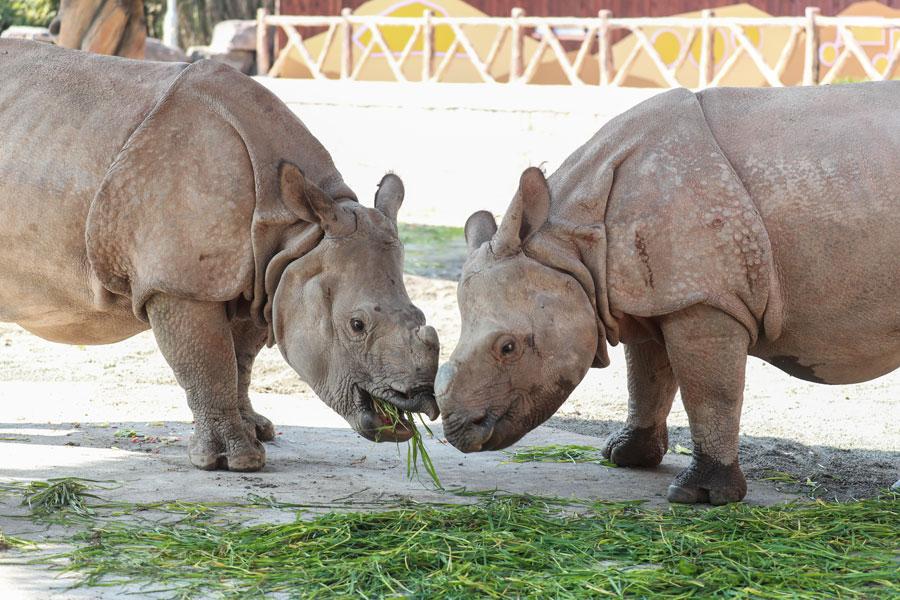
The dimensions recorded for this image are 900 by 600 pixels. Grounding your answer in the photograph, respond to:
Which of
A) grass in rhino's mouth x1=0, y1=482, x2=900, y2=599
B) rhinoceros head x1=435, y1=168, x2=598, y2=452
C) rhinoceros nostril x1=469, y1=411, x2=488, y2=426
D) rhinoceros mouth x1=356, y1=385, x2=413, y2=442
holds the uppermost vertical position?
rhinoceros head x1=435, y1=168, x2=598, y2=452

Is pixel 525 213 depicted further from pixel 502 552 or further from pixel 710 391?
pixel 502 552

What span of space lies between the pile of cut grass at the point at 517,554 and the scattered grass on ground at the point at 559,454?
4.29 ft

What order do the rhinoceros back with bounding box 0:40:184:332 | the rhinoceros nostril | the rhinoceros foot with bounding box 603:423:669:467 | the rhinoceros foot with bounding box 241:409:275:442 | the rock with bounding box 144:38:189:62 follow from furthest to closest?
the rock with bounding box 144:38:189:62 → the rhinoceros foot with bounding box 241:409:275:442 → the rhinoceros foot with bounding box 603:423:669:467 → the rhinoceros back with bounding box 0:40:184:332 → the rhinoceros nostril

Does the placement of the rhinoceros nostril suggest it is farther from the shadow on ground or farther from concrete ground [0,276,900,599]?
the shadow on ground

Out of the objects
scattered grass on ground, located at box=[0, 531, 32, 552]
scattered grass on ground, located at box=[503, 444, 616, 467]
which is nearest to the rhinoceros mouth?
scattered grass on ground, located at box=[503, 444, 616, 467]

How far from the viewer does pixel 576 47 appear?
2038 cm

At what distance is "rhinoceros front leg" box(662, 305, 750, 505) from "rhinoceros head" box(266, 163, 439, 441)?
46.8 inches

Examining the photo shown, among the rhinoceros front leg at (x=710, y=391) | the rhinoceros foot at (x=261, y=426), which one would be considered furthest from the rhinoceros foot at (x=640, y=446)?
the rhinoceros foot at (x=261, y=426)

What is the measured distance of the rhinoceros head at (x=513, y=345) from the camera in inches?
232

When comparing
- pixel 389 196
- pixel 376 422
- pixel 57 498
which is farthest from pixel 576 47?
pixel 57 498

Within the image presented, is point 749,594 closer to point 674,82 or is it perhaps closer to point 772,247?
point 772,247

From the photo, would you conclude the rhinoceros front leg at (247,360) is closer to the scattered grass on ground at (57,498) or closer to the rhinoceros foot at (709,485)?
the scattered grass on ground at (57,498)

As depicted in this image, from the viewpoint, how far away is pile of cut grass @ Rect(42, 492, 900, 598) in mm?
4742

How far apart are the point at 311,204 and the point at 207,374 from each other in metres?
1.08
